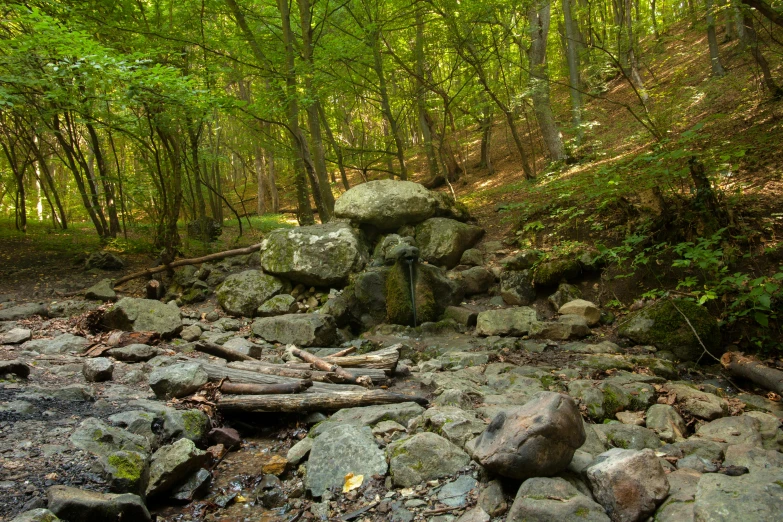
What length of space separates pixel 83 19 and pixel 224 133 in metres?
13.1

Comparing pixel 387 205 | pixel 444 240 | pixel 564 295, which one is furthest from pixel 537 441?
pixel 387 205

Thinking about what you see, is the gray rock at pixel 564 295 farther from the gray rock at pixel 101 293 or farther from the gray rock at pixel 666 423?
the gray rock at pixel 101 293

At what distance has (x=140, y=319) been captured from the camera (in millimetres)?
6715

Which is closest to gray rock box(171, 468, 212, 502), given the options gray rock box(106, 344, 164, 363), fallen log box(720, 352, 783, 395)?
gray rock box(106, 344, 164, 363)

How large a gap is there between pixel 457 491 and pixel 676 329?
420 cm

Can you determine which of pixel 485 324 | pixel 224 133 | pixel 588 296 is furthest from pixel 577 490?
pixel 224 133

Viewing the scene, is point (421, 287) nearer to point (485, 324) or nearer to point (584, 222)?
point (485, 324)

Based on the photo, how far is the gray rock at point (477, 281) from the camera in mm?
8633

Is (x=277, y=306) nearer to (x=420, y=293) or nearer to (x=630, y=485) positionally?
(x=420, y=293)

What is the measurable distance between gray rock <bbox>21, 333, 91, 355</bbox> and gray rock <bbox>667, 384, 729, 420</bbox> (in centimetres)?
690

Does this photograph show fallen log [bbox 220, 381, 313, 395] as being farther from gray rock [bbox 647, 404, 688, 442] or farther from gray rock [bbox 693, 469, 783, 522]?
gray rock [bbox 693, 469, 783, 522]

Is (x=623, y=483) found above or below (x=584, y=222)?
below

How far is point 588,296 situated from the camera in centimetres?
752

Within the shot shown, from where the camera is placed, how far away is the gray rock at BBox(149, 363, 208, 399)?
4.44m
